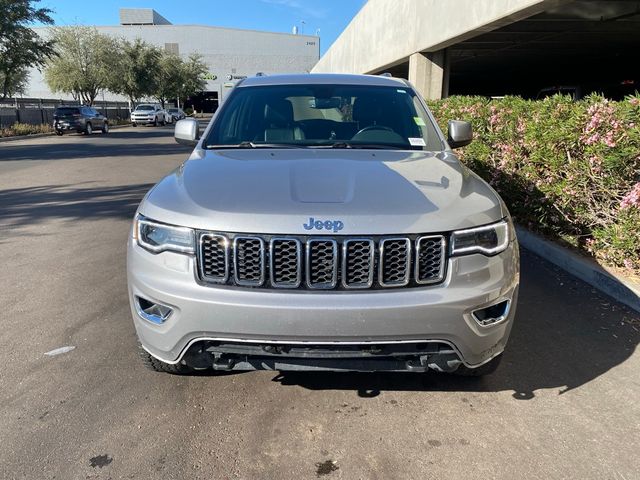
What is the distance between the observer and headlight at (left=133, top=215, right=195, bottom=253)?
257 centimetres

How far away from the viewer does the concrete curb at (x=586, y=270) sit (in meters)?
4.55

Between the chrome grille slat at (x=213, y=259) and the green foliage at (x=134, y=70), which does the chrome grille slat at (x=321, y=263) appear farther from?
the green foliage at (x=134, y=70)

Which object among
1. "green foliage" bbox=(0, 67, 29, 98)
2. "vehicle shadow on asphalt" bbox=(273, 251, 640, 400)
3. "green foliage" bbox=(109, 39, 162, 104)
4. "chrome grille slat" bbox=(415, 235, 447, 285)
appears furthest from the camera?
"green foliage" bbox=(109, 39, 162, 104)

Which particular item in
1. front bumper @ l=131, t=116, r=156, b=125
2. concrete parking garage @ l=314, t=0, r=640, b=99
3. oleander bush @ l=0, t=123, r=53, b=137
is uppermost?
concrete parking garage @ l=314, t=0, r=640, b=99

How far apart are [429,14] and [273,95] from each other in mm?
12339

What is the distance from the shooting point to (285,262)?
8.20ft

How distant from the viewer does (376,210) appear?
254 centimetres

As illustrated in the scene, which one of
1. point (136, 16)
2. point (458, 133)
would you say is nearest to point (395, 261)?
point (458, 133)

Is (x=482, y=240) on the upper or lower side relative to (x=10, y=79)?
lower

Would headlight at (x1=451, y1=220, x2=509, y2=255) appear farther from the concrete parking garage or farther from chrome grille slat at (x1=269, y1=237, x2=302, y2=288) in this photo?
the concrete parking garage

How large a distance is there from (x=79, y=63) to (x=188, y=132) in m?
47.1

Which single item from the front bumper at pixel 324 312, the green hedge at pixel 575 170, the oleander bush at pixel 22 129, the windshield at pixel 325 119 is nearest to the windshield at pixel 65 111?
the oleander bush at pixel 22 129

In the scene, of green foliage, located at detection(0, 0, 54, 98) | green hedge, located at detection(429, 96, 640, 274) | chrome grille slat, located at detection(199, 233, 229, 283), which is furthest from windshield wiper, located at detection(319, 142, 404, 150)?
green foliage, located at detection(0, 0, 54, 98)

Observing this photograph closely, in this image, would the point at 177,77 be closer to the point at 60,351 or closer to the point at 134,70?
the point at 134,70
